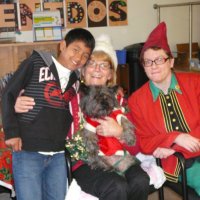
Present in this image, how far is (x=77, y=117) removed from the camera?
6.12 ft

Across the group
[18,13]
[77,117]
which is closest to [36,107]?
[77,117]

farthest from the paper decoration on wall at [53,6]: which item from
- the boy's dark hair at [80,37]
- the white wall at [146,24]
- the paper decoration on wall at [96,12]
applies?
the boy's dark hair at [80,37]

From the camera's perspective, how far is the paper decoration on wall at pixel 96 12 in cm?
430

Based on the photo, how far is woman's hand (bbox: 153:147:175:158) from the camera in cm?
184

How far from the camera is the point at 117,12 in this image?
4.45 m

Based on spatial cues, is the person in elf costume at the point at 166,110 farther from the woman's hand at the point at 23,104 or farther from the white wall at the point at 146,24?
the white wall at the point at 146,24

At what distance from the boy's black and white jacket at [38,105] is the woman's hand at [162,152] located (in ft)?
1.86

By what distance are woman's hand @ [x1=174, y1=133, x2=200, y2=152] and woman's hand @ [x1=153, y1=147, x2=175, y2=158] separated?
6 cm

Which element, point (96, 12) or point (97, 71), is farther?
point (96, 12)

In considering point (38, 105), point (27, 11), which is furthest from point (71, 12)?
point (38, 105)

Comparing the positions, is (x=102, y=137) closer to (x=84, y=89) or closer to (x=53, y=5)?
(x=84, y=89)

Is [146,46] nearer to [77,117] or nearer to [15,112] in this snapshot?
[77,117]

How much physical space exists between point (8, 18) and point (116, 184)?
2.96 meters

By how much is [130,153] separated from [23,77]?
0.79 m
